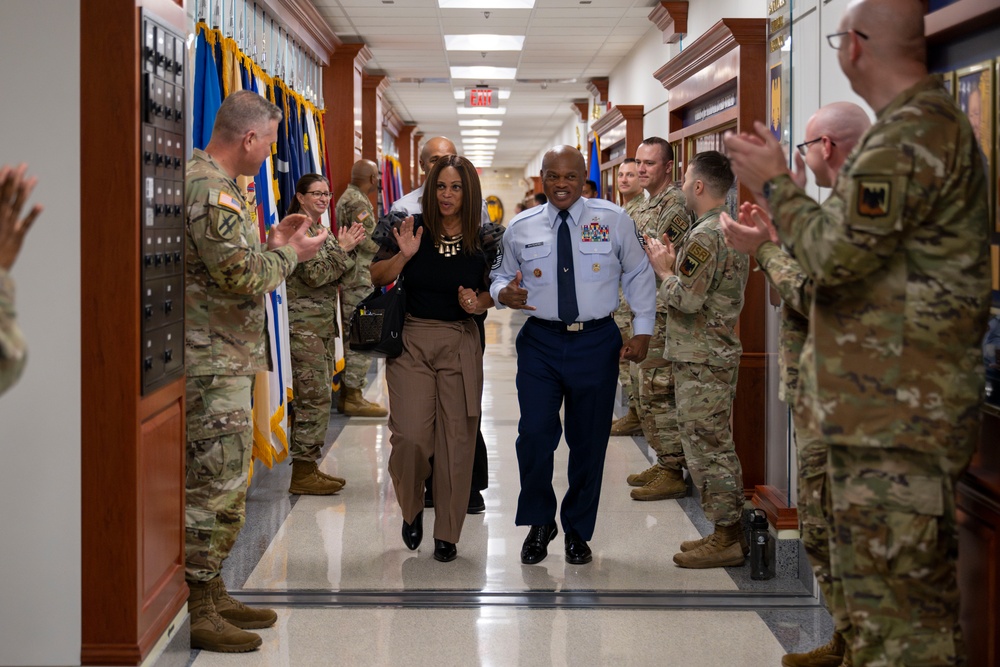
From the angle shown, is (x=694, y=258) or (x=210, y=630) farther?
(x=694, y=258)

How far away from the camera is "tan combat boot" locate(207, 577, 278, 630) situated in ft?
11.7

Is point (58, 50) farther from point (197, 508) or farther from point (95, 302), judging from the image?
point (197, 508)

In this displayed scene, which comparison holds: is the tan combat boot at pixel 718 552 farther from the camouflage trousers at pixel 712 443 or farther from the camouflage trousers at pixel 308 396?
the camouflage trousers at pixel 308 396

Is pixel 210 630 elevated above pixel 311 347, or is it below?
below

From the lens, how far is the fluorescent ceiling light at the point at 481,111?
1652cm

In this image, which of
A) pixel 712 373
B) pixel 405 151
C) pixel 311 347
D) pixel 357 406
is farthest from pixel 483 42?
pixel 405 151

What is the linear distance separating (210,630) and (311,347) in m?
2.43

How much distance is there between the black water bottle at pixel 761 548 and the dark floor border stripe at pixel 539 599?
0.15m

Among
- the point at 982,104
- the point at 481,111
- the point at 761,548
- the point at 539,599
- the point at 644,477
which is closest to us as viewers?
the point at 982,104

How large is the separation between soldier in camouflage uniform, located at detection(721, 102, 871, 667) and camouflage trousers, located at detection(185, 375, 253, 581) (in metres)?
1.65

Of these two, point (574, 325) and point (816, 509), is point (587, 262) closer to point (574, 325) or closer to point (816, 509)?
point (574, 325)

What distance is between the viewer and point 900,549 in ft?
7.40

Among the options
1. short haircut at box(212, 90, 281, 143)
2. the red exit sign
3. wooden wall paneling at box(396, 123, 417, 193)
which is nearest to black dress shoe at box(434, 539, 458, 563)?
short haircut at box(212, 90, 281, 143)

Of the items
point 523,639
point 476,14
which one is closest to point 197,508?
point 523,639
